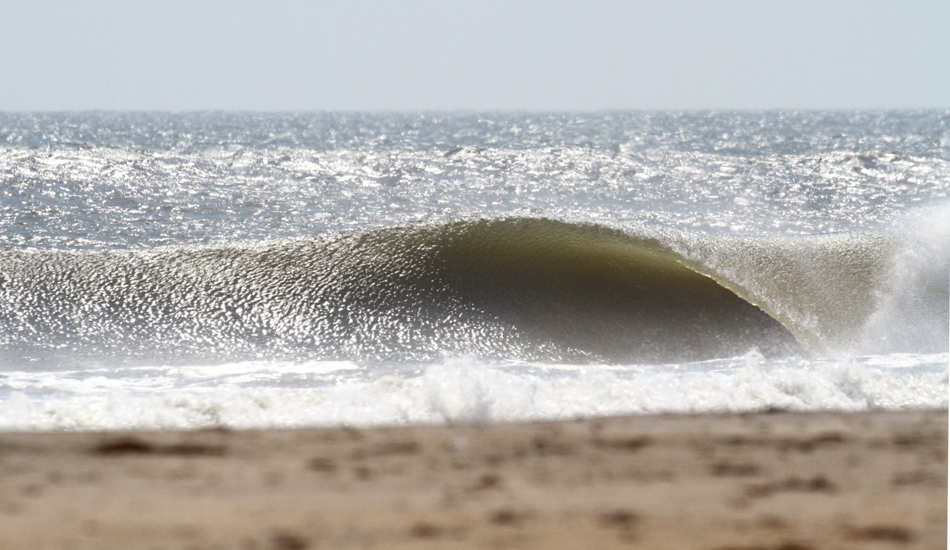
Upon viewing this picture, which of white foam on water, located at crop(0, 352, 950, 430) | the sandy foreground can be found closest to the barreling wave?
white foam on water, located at crop(0, 352, 950, 430)

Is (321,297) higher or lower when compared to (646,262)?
lower

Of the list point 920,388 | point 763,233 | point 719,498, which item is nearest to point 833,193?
point 763,233

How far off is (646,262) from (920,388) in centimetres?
434

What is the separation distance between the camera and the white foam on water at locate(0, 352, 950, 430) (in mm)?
5902

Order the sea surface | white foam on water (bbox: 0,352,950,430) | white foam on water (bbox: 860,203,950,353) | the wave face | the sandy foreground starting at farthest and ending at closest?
white foam on water (bbox: 860,203,950,353) < the wave face < the sea surface < white foam on water (bbox: 0,352,950,430) < the sandy foreground

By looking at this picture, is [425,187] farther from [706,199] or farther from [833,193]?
[833,193]

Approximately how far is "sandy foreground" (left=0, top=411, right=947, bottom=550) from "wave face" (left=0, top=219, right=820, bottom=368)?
4.46 m

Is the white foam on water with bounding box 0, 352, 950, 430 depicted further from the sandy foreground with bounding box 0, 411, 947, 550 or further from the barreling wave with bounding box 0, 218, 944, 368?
the sandy foreground with bounding box 0, 411, 947, 550

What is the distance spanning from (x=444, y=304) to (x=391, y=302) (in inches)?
22.2

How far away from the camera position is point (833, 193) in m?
18.8

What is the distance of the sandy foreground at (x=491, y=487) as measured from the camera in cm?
266

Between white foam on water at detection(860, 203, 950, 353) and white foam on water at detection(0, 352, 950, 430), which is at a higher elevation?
white foam on water at detection(860, 203, 950, 353)

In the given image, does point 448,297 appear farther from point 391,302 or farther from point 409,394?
point 409,394

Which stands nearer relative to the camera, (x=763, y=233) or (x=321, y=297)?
(x=321, y=297)
